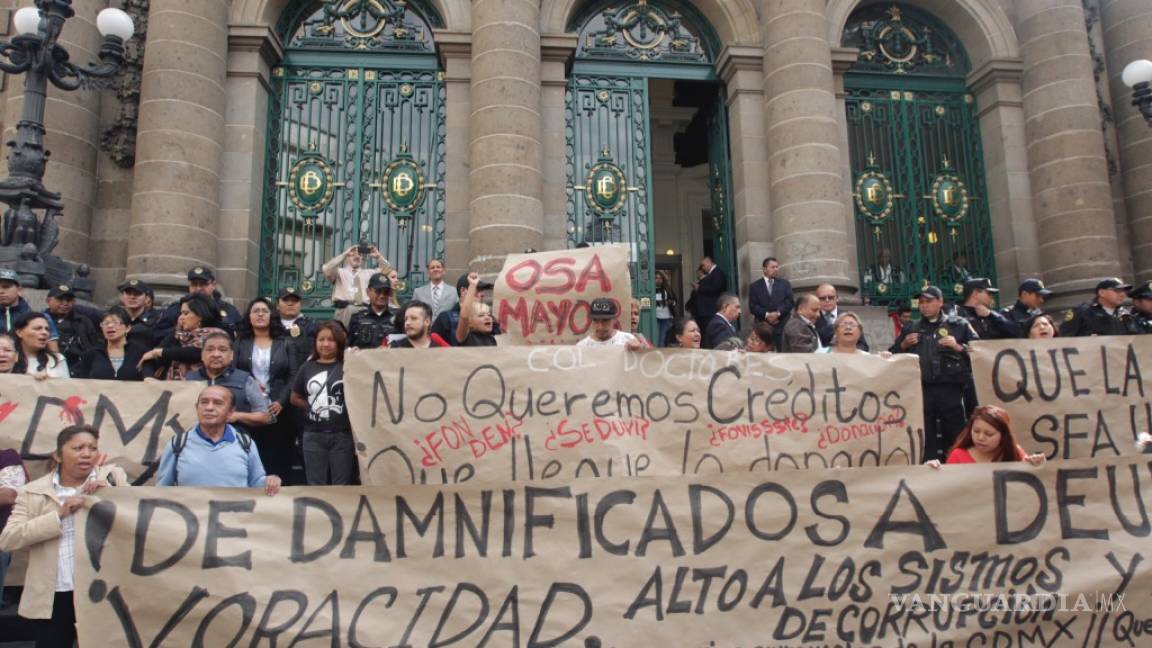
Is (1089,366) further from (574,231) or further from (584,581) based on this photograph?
(574,231)

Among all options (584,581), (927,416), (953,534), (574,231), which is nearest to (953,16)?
(574,231)

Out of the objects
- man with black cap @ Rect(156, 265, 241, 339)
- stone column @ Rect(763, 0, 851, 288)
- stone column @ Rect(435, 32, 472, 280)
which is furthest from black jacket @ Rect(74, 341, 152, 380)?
stone column @ Rect(763, 0, 851, 288)

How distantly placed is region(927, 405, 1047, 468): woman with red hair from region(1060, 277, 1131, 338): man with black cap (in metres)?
4.25

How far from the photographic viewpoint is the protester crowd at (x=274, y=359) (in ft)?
14.7

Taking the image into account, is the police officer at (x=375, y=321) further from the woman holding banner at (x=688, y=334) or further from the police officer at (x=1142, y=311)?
the police officer at (x=1142, y=311)

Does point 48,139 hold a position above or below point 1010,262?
above

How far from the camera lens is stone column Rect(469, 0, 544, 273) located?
1190 cm

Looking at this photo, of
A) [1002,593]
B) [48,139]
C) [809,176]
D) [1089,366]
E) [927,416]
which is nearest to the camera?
[1002,593]

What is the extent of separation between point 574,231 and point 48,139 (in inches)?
322

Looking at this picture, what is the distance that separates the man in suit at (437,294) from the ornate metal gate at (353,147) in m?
3.29

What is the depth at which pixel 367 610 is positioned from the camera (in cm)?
414

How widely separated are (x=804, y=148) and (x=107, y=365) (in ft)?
33.7

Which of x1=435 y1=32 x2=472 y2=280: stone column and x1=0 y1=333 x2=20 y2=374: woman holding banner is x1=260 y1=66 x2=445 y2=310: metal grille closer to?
x1=435 y1=32 x2=472 y2=280: stone column

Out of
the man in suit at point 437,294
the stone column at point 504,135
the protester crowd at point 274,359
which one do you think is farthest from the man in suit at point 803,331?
the stone column at point 504,135
